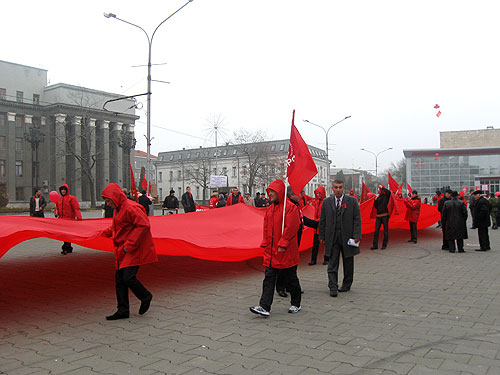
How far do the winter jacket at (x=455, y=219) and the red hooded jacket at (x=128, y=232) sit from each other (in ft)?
29.0

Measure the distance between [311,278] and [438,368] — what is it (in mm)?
4598

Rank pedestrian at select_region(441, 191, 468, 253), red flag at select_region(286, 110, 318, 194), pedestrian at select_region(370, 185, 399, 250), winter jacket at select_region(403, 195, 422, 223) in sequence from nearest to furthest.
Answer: red flag at select_region(286, 110, 318, 194), pedestrian at select_region(441, 191, 468, 253), pedestrian at select_region(370, 185, 399, 250), winter jacket at select_region(403, 195, 422, 223)

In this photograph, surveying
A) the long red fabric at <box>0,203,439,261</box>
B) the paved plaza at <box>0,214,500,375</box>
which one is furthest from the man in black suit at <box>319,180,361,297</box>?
the long red fabric at <box>0,203,439,261</box>

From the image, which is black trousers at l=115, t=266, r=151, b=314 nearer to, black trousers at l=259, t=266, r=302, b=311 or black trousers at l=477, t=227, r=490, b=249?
black trousers at l=259, t=266, r=302, b=311

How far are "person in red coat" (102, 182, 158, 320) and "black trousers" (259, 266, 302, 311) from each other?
1.51m

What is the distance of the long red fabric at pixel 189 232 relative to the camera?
6.29 m

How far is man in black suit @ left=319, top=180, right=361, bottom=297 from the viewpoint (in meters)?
6.89

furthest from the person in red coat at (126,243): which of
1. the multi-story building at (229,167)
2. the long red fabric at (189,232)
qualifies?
the multi-story building at (229,167)

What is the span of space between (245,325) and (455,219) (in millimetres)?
8374

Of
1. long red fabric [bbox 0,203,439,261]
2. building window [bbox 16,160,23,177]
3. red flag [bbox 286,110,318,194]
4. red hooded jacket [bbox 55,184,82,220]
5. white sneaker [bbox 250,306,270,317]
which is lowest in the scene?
white sneaker [bbox 250,306,270,317]

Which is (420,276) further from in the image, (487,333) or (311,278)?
(487,333)

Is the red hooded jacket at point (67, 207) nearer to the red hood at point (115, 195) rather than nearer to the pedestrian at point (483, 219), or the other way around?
the red hood at point (115, 195)

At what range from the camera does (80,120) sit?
202 feet

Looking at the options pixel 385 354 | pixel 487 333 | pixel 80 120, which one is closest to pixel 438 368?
pixel 385 354
